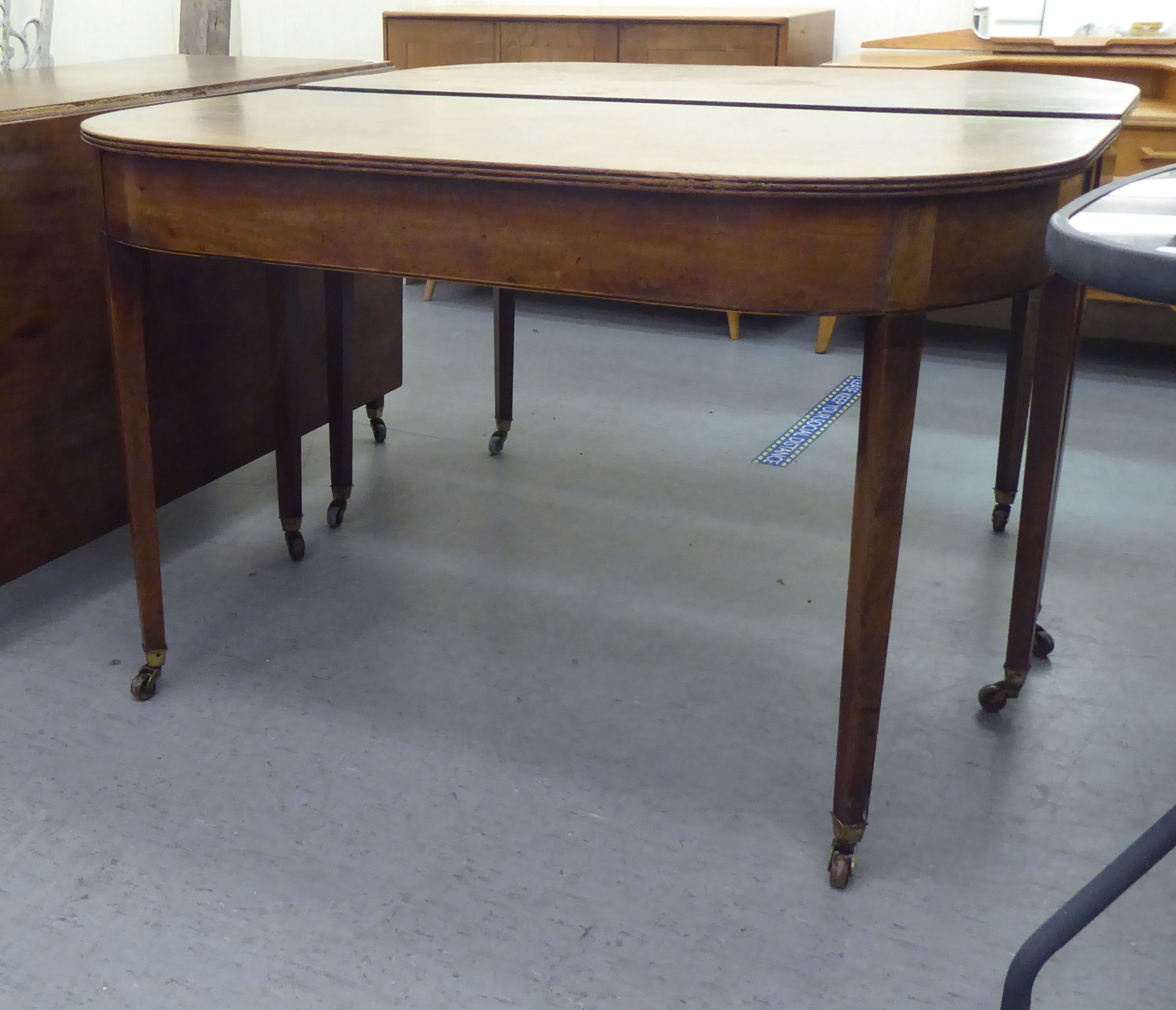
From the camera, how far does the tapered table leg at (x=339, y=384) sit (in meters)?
1.96

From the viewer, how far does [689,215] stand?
1.05m

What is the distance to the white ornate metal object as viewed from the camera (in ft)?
15.4

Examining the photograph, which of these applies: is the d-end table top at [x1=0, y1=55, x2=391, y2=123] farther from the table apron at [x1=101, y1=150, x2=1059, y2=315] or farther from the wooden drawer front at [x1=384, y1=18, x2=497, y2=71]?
the wooden drawer front at [x1=384, y1=18, x2=497, y2=71]

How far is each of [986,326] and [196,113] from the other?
8.09ft

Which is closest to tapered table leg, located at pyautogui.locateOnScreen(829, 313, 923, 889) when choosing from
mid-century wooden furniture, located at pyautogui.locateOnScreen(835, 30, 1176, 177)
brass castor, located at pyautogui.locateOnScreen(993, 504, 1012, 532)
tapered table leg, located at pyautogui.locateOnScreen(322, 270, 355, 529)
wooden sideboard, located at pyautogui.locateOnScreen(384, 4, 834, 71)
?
brass castor, located at pyautogui.locateOnScreen(993, 504, 1012, 532)

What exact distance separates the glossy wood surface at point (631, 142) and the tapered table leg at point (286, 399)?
298 millimetres

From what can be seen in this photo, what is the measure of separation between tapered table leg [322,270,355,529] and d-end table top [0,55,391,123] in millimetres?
347

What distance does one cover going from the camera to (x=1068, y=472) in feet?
7.59

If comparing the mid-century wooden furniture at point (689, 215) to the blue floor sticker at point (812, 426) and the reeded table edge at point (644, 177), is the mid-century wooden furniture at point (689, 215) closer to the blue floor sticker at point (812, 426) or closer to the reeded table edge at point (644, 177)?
the reeded table edge at point (644, 177)

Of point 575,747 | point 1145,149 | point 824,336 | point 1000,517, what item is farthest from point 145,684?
point 1145,149

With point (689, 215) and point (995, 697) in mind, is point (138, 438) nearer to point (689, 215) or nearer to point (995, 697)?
point (689, 215)

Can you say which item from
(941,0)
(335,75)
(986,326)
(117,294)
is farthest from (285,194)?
(941,0)

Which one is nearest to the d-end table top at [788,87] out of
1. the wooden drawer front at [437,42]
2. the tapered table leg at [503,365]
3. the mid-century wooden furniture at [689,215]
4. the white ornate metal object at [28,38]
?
the mid-century wooden furniture at [689,215]

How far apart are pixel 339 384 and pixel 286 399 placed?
173mm
